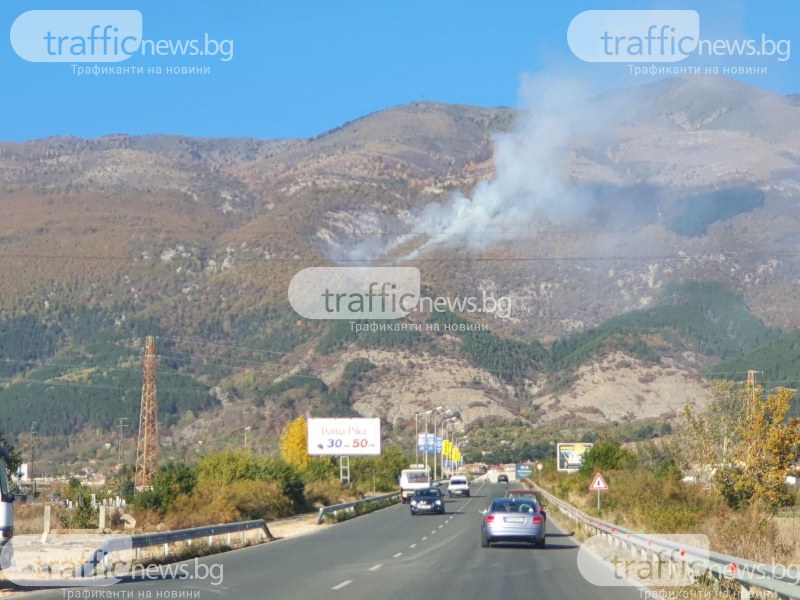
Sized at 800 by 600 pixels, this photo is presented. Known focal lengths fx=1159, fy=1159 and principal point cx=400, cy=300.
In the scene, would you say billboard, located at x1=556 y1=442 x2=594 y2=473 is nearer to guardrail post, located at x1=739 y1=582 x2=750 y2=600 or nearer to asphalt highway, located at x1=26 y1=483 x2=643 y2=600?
asphalt highway, located at x1=26 y1=483 x2=643 y2=600

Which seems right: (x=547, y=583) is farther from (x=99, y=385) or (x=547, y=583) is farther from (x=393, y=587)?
(x=99, y=385)

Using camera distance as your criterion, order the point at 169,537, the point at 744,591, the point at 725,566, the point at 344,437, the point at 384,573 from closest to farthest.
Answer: the point at 744,591 < the point at 725,566 < the point at 384,573 < the point at 169,537 < the point at 344,437

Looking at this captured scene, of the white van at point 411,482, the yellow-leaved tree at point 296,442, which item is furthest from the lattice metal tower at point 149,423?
the yellow-leaved tree at point 296,442

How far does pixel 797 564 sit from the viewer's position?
2006 cm

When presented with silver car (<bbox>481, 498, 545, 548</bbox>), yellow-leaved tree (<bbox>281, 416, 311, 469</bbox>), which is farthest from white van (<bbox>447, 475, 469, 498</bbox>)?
silver car (<bbox>481, 498, 545, 548</bbox>)

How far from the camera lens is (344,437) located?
89.0 m

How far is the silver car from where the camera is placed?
31094 millimetres

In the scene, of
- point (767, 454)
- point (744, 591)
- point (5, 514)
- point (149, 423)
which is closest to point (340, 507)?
point (149, 423)

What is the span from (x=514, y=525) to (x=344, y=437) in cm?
5848

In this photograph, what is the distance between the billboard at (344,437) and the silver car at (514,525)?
57471mm

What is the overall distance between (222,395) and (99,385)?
18920 millimetres

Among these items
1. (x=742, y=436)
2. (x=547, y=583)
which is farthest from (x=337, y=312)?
(x=547, y=583)

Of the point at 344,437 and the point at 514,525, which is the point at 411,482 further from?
the point at 514,525

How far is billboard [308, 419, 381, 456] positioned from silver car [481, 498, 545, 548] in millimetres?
57471
